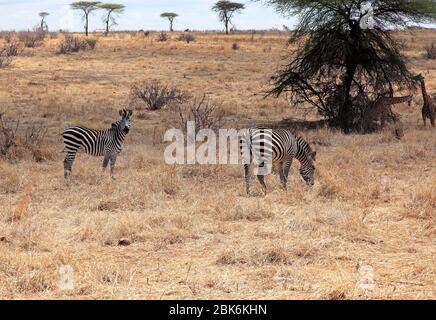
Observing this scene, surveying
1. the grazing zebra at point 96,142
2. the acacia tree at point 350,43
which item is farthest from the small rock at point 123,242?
the acacia tree at point 350,43

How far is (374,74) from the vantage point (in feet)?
55.2

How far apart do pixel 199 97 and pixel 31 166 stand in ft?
37.0

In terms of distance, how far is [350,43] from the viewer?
15945 mm

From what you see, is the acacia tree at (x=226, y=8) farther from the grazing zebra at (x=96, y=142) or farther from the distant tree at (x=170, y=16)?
the grazing zebra at (x=96, y=142)

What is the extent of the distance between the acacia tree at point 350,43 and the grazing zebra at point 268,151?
6.63 meters

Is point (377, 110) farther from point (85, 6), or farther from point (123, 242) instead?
point (85, 6)

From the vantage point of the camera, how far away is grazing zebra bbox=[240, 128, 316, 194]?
9.25m

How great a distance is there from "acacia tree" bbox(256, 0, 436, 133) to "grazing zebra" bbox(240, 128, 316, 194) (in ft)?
21.8

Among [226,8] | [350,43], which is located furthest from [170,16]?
[350,43]

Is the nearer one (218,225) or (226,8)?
(218,225)

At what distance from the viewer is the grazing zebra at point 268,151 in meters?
9.25

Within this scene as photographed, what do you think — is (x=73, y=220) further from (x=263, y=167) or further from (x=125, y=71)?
(x=125, y=71)

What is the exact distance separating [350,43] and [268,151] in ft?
25.4

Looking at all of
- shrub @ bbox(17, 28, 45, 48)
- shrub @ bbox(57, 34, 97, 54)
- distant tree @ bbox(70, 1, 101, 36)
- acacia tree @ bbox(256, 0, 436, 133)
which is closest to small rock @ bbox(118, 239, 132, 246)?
acacia tree @ bbox(256, 0, 436, 133)
